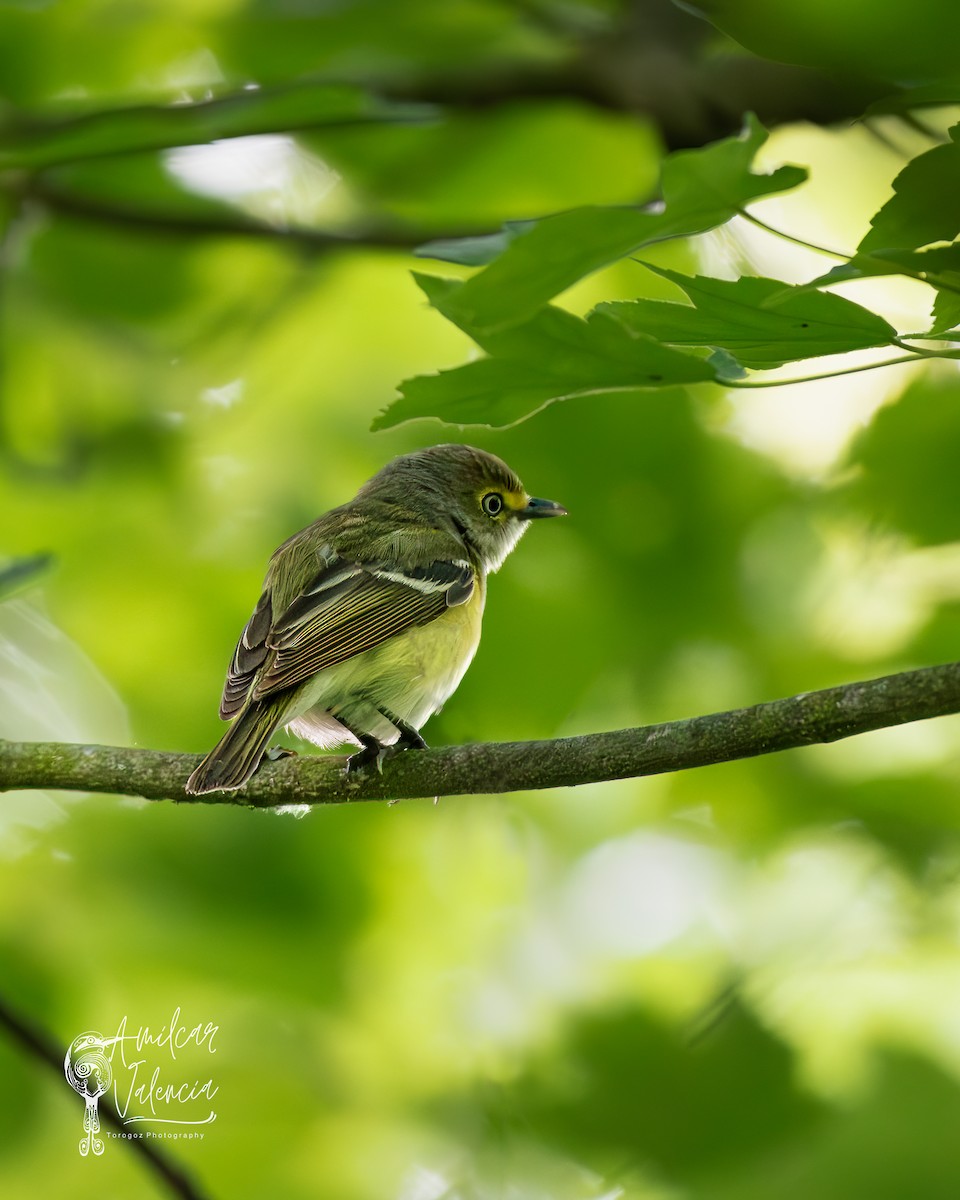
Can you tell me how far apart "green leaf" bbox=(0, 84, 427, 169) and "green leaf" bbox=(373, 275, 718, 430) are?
6.71 ft

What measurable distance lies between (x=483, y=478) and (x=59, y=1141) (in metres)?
3.10

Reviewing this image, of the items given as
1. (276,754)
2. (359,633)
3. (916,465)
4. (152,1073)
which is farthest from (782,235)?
(152,1073)

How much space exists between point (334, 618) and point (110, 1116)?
5.70 feet

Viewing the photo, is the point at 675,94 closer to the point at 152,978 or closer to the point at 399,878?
the point at 399,878

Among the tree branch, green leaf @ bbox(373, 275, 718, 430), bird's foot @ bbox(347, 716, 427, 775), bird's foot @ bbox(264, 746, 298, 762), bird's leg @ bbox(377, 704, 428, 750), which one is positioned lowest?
bird's leg @ bbox(377, 704, 428, 750)

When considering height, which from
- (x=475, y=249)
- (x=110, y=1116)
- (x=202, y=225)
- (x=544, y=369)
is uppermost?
(x=475, y=249)

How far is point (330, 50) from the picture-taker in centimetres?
395

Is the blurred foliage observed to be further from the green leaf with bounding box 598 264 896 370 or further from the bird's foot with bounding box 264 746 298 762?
the green leaf with bounding box 598 264 896 370

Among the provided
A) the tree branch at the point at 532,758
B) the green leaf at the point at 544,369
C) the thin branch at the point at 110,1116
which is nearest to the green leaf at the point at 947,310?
the green leaf at the point at 544,369

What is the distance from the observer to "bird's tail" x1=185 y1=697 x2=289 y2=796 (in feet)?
10.1

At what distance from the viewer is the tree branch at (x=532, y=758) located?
2074 mm

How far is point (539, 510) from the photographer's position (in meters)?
4.80

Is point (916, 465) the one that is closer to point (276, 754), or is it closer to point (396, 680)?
point (396, 680)

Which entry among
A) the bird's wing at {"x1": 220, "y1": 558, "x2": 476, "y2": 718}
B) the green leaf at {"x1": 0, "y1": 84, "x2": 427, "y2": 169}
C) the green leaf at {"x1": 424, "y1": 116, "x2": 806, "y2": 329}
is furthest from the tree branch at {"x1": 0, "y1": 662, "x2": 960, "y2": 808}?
the green leaf at {"x1": 0, "y1": 84, "x2": 427, "y2": 169}
